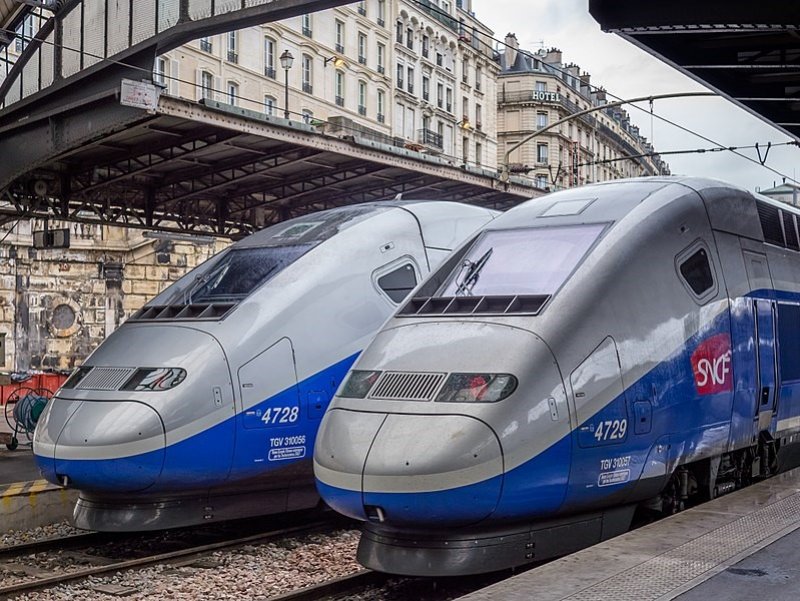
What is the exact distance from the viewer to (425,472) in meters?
6.82

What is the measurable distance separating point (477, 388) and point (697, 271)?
2755mm

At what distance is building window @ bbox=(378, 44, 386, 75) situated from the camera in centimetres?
6059

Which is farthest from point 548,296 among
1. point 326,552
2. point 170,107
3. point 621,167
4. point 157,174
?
point 621,167

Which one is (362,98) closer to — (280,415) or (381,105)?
(381,105)

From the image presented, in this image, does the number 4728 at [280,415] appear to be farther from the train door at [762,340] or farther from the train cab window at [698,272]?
the train door at [762,340]

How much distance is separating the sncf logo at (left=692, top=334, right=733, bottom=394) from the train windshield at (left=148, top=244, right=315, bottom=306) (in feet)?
13.8

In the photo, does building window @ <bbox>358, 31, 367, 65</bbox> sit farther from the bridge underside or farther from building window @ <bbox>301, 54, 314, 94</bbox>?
the bridge underside

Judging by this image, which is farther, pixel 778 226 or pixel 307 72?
pixel 307 72

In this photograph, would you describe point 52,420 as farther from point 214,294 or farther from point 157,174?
point 157,174

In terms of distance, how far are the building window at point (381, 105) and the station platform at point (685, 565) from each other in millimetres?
54138

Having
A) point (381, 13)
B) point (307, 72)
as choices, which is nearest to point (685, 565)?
point (307, 72)


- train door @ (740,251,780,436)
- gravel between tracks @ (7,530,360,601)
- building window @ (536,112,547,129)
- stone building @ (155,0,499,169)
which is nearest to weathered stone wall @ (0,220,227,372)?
stone building @ (155,0,499,169)

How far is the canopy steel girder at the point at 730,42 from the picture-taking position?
912cm

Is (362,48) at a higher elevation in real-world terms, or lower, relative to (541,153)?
higher
